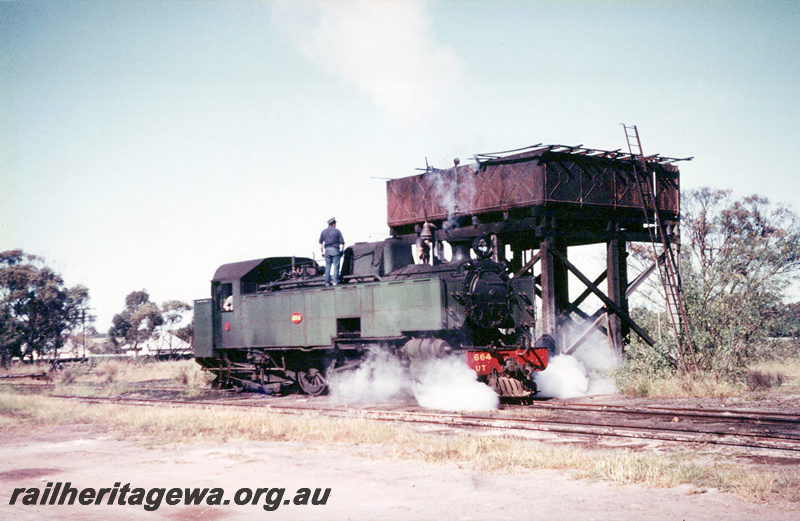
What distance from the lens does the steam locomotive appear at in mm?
14680

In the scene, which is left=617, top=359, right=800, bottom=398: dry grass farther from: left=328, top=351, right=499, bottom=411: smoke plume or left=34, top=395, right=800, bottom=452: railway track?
left=328, top=351, right=499, bottom=411: smoke plume

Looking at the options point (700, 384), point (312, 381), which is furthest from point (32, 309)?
point (700, 384)

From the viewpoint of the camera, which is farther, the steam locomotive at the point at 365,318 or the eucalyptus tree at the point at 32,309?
the eucalyptus tree at the point at 32,309

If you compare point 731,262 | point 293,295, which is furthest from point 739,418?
point 293,295

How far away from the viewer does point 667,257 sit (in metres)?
18.2

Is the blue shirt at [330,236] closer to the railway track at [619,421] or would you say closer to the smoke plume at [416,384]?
the smoke plume at [416,384]

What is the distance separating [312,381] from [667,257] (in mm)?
9684

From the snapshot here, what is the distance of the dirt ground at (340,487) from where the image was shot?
6250mm

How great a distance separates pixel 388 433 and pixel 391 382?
17.7 feet

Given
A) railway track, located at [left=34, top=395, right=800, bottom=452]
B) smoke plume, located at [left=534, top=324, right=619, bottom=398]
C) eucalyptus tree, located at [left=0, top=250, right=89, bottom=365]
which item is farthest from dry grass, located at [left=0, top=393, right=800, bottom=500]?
eucalyptus tree, located at [left=0, top=250, right=89, bottom=365]

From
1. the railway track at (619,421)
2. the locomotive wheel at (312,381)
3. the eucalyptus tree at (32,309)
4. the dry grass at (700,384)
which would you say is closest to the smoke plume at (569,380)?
the dry grass at (700,384)

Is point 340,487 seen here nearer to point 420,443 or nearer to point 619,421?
point 420,443

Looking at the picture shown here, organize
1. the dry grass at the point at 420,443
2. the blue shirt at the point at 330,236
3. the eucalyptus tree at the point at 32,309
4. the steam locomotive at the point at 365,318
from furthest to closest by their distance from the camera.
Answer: the eucalyptus tree at the point at 32,309 → the blue shirt at the point at 330,236 → the steam locomotive at the point at 365,318 → the dry grass at the point at 420,443

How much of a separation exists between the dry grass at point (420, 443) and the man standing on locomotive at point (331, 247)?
14.3 ft
